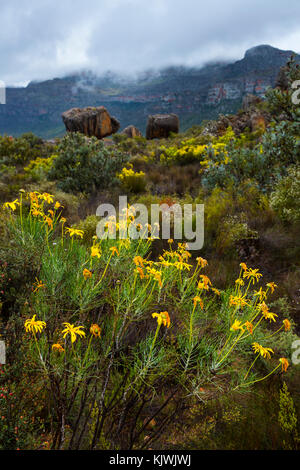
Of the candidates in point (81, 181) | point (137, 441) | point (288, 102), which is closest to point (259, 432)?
point (137, 441)

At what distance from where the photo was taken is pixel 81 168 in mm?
8969

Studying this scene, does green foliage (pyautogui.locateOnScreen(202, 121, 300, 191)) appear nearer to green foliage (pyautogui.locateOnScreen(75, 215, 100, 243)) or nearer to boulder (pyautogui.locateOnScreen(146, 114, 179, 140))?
green foliage (pyautogui.locateOnScreen(75, 215, 100, 243))

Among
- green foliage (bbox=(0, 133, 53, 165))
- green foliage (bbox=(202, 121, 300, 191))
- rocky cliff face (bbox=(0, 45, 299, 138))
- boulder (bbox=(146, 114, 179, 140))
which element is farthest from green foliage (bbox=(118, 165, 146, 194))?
rocky cliff face (bbox=(0, 45, 299, 138))

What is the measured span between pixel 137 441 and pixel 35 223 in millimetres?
1871

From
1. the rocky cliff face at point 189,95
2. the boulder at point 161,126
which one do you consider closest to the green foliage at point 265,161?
the boulder at point 161,126

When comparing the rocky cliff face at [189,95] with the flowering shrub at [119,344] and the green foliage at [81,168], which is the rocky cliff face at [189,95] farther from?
the flowering shrub at [119,344]

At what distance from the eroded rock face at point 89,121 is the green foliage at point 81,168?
23574 millimetres

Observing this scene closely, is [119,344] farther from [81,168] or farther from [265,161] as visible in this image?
[81,168]

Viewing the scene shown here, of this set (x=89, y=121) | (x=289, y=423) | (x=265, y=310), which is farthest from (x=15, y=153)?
(x=289, y=423)

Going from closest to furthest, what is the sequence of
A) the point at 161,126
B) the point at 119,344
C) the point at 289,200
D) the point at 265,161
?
the point at 119,344, the point at 289,200, the point at 265,161, the point at 161,126

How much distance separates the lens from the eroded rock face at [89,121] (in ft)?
102

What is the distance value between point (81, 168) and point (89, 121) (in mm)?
25809

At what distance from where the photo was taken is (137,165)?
1359cm
